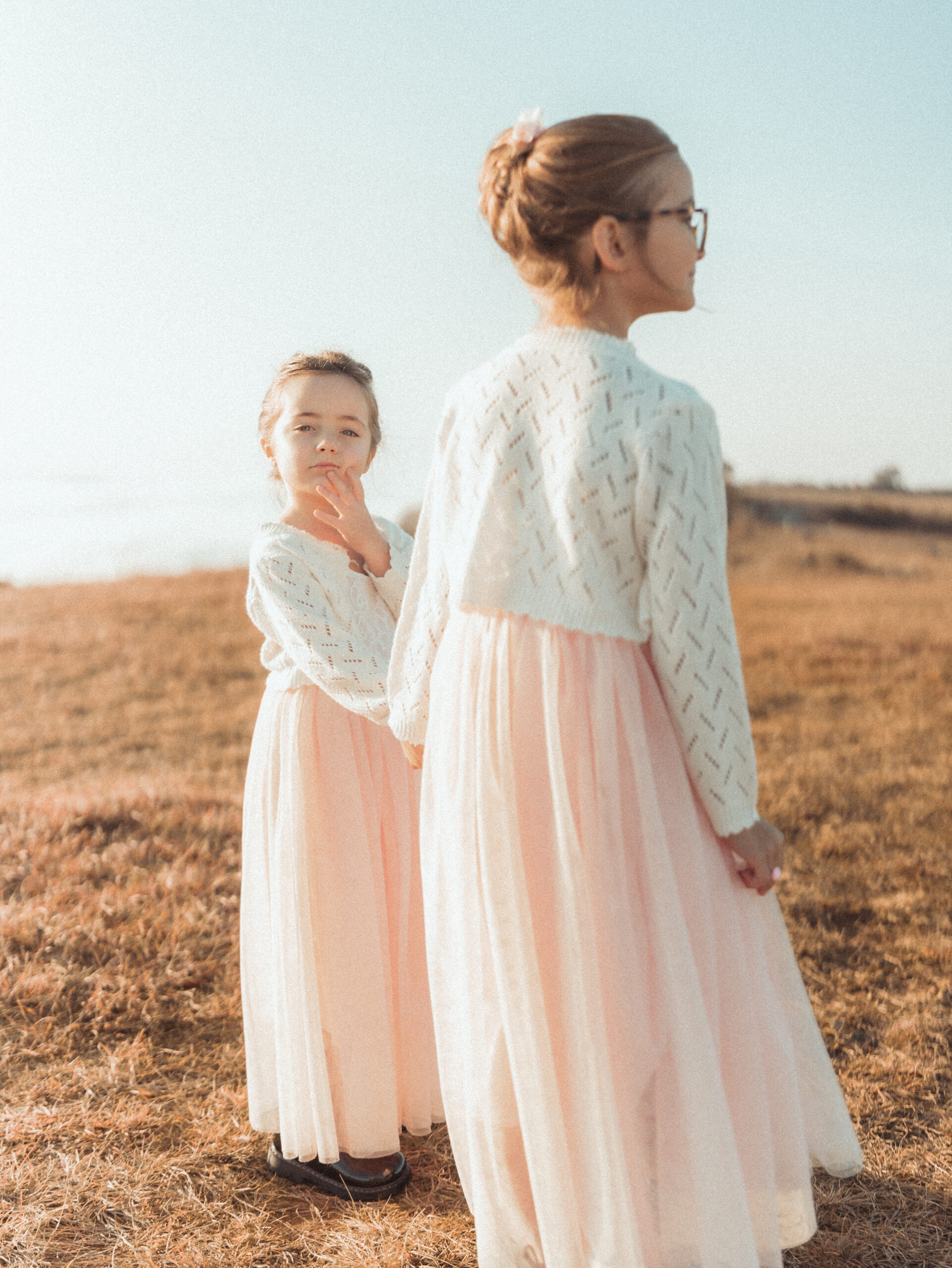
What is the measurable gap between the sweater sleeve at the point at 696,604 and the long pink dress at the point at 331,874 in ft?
2.81

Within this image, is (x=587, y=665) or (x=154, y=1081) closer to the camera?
(x=587, y=665)

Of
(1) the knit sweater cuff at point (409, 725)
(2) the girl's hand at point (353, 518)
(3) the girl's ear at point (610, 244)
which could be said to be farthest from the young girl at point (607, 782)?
(2) the girl's hand at point (353, 518)

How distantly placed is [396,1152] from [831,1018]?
146cm

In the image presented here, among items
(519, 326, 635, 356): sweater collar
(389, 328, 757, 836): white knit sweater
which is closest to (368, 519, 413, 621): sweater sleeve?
(389, 328, 757, 836): white knit sweater

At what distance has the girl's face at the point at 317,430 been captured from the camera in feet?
7.92

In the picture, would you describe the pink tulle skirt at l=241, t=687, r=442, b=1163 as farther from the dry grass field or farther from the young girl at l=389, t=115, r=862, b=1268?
the young girl at l=389, t=115, r=862, b=1268

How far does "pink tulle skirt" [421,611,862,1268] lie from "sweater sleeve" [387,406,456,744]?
0.40 feet

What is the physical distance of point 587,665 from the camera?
5.45 ft

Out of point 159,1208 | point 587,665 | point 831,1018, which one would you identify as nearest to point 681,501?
point 587,665

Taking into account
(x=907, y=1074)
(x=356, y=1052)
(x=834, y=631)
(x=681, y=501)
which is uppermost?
(x=681, y=501)

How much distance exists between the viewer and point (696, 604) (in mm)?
1570

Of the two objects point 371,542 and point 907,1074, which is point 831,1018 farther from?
point 371,542

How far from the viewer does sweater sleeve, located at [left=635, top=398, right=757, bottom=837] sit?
1553 millimetres

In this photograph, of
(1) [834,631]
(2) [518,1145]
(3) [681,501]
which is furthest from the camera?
(1) [834,631]
